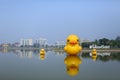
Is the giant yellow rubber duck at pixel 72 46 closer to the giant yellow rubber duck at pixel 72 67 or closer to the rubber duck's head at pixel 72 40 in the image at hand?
the rubber duck's head at pixel 72 40

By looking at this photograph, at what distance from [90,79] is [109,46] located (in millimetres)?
44145

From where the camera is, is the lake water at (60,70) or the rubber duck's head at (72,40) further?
the rubber duck's head at (72,40)

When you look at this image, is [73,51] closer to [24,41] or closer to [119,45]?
[119,45]

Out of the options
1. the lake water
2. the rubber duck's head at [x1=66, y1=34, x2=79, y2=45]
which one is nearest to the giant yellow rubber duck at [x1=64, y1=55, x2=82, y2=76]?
the lake water

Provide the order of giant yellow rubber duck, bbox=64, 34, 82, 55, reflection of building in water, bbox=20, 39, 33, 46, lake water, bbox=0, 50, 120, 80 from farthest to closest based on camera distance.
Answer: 1. reflection of building in water, bbox=20, 39, 33, 46
2. giant yellow rubber duck, bbox=64, 34, 82, 55
3. lake water, bbox=0, 50, 120, 80

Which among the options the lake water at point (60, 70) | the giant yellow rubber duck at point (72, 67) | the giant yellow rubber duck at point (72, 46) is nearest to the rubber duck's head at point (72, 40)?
the giant yellow rubber duck at point (72, 46)

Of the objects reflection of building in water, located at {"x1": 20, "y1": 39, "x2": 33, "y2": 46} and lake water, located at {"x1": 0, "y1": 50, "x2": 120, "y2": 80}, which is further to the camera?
reflection of building in water, located at {"x1": 20, "y1": 39, "x2": 33, "y2": 46}

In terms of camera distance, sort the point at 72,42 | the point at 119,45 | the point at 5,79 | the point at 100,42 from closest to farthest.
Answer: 1. the point at 5,79
2. the point at 72,42
3. the point at 119,45
4. the point at 100,42

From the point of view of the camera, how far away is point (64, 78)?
7973mm

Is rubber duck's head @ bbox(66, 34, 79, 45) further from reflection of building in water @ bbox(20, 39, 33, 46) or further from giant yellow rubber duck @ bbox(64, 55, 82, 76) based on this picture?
reflection of building in water @ bbox(20, 39, 33, 46)

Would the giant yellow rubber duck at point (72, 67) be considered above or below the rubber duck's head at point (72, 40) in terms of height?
below

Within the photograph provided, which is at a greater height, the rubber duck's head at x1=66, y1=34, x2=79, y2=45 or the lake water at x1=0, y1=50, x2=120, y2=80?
the rubber duck's head at x1=66, y1=34, x2=79, y2=45

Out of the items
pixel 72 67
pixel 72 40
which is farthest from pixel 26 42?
pixel 72 67

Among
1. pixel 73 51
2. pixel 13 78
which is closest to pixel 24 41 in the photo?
pixel 73 51
